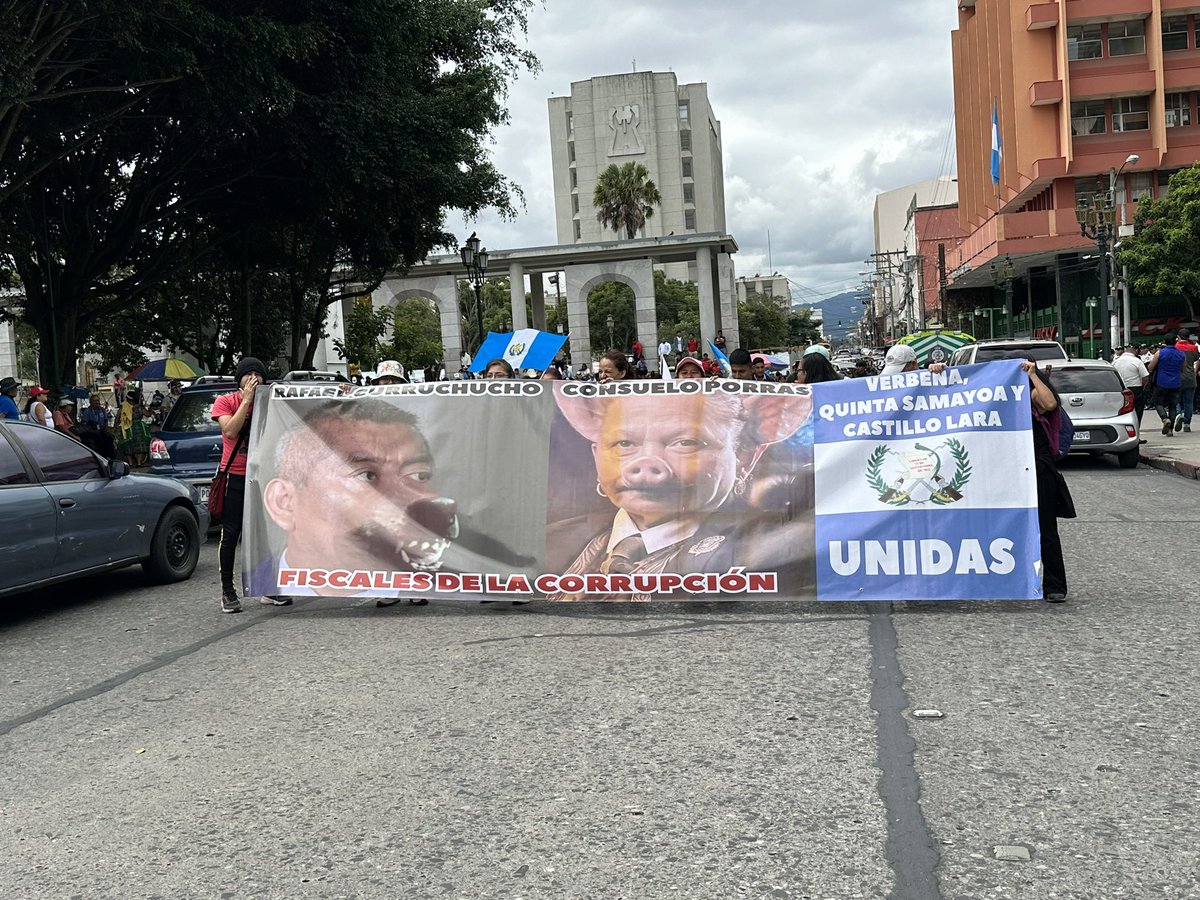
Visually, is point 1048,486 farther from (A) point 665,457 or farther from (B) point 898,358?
(A) point 665,457

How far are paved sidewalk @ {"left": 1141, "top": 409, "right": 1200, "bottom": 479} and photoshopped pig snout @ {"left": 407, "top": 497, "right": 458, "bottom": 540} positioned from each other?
11012mm

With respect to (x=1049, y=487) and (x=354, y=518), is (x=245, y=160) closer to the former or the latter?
(x=354, y=518)

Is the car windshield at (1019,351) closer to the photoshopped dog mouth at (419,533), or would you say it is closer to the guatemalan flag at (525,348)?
the guatemalan flag at (525,348)

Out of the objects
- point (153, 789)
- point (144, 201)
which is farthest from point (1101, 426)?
point (144, 201)

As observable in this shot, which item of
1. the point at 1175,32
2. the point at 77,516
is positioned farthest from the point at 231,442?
the point at 1175,32

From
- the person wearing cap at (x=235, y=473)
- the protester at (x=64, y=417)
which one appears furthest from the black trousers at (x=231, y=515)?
the protester at (x=64, y=417)

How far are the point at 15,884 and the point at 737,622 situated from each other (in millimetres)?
4343

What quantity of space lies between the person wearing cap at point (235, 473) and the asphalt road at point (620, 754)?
52 centimetres

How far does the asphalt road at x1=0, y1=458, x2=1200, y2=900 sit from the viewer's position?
11.8ft

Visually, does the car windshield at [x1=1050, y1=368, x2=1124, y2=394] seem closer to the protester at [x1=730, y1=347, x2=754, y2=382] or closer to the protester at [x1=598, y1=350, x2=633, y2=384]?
the protester at [x1=730, y1=347, x2=754, y2=382]

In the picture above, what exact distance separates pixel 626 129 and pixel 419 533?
129640 millimetres

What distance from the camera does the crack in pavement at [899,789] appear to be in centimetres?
345

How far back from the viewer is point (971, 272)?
58906mm

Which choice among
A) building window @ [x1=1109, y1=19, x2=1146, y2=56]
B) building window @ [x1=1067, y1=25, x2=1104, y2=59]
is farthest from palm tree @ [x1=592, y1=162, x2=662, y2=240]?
building window @ [x1=1109, y1=19, x2=1146, y2=56]
